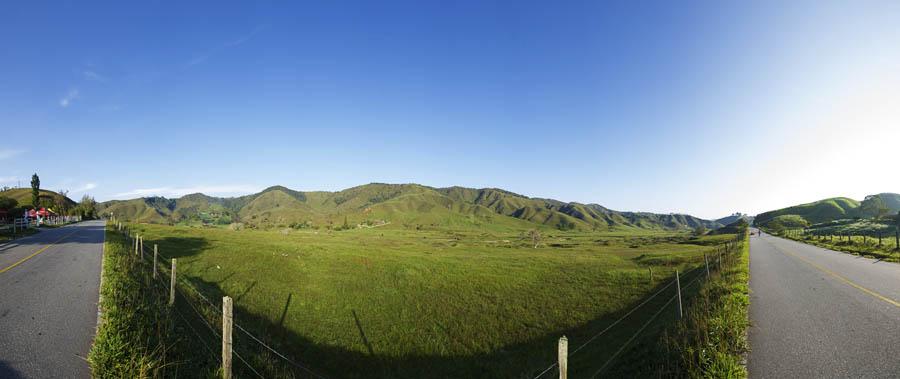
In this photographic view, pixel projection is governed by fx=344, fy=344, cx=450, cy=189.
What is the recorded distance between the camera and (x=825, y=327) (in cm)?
1080

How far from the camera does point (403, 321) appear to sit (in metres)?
24.7

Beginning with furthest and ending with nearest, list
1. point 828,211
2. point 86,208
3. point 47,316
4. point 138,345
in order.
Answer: point 828,211 → point 86,208 → point 47,316 → point 138,345

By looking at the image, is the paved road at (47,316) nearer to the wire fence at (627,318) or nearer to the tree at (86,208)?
the wire fence at (627,318)

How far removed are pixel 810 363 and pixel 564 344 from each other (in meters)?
6.76

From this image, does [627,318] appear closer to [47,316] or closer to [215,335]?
[215,335]

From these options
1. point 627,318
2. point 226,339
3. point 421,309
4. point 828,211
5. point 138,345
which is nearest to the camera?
point 226,339

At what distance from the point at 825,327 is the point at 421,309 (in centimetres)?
2199

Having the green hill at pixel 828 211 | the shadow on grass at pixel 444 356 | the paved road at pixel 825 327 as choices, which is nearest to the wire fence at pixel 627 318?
the shadow on grass at pixel 444 356

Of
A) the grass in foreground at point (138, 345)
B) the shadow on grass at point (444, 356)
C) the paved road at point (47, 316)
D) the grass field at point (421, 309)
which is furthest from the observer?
the grass field at point (421, 309)

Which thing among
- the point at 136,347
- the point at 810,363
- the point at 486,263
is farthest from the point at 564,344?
the point at 486,263

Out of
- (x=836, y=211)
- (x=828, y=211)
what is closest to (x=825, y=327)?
(x=836, y=211)

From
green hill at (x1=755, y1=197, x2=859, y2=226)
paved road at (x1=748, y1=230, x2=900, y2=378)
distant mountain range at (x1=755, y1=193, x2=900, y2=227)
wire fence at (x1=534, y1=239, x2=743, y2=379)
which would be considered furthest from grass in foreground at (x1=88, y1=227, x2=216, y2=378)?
green hill at (x1=755, y1=197, x2=859, y2=226)

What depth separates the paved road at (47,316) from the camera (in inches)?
349

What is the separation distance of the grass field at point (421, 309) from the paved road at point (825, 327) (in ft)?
12.6
